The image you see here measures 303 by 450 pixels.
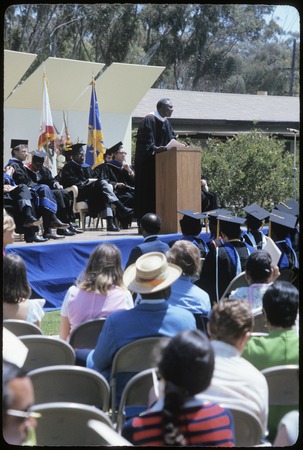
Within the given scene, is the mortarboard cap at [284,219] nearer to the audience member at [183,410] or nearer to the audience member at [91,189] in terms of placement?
the audience member at [183,410]

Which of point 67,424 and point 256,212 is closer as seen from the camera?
point 67,424

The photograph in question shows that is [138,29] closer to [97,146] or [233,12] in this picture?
[233,12]

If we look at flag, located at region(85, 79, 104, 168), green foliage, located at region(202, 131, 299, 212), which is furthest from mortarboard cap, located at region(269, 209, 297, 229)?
green foliage, located at region(202, 131, 299, 212)

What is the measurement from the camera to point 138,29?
37.3 m

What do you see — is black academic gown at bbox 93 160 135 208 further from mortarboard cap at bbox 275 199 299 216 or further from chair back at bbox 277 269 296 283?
chair back at bbox 277 269 296 283

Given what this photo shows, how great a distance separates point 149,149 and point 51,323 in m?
3.62

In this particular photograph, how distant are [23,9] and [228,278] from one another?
31.3 meters

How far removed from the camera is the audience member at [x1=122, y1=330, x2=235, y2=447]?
2289 millimetres

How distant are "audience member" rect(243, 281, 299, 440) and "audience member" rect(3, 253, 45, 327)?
1.43 m

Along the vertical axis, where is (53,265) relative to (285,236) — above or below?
below

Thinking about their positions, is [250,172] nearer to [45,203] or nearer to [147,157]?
[147,157]

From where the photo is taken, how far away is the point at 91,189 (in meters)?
11.3

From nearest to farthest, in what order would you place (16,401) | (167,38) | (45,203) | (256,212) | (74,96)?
1. (16,401)
2. (256,212)
3. (45,203)
4. (74,96)
5. (167,38)

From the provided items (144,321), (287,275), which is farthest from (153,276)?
(287,275)
